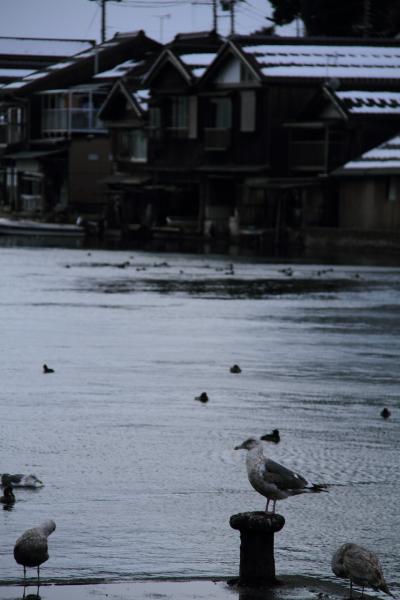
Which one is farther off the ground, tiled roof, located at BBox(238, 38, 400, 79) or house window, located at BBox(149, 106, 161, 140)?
tiled roof, located at BBox(238, 38, 400, 79)

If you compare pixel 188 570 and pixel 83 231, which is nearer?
pixel 188 570

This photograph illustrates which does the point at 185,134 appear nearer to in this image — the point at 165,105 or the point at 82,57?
the point at 165,105

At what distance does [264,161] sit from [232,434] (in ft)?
138

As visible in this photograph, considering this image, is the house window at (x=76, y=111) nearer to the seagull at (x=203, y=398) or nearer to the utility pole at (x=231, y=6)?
the utility pole at (x=231, y=6)

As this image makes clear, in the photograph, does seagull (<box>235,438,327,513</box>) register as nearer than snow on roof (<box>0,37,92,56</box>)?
Yes

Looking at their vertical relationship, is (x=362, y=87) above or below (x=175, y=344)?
above

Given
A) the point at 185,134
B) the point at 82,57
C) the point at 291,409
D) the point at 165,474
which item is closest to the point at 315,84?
the point at 185,134

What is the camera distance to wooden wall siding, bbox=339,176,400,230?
48.5 metres

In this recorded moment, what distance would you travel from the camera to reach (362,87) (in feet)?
173

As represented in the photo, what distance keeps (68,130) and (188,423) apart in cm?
6087

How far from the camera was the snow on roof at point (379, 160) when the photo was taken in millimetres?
48297

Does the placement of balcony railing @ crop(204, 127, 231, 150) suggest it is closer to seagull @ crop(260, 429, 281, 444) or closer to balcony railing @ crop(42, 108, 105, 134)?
balcony railing @ crop(42, 108, 105, 134)

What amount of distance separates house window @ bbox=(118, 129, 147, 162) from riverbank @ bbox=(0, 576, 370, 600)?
57508 millimetres

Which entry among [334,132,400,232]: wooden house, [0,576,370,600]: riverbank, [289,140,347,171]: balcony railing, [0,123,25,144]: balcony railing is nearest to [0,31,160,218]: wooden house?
[0,123,25,144]: balcony railing
